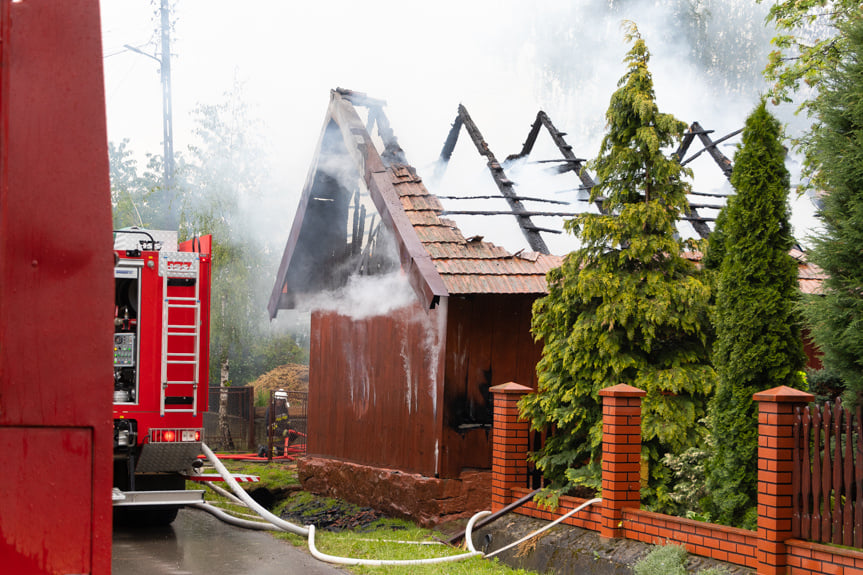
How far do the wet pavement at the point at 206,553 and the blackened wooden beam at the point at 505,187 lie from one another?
581 cm

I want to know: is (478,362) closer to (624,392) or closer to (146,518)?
(624,392)

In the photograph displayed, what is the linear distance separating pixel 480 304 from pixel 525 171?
15.4ft

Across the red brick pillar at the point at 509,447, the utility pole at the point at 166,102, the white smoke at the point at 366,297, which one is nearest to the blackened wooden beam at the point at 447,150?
the white smoke at the point at 366,297

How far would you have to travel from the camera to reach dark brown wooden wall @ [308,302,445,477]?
12.5 meters

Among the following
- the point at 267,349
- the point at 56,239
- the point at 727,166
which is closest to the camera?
the point at 56,239

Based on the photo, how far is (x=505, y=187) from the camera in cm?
1433

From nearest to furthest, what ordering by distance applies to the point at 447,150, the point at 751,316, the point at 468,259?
the point at 751,316 < the point at 468,259 < the point at 447,150

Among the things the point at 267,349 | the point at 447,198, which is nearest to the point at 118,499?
the point at 447,198

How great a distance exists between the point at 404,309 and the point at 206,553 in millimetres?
4791

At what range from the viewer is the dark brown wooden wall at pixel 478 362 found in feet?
39.9

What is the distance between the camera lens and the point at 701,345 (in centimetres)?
941

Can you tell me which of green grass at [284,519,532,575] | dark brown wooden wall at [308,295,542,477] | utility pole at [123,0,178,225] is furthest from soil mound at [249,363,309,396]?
green grass at [284,519,532,575]

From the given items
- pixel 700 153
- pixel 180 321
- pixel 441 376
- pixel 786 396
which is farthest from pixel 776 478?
pixel 700 153

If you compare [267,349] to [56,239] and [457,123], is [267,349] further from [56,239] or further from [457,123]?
[56,239]
